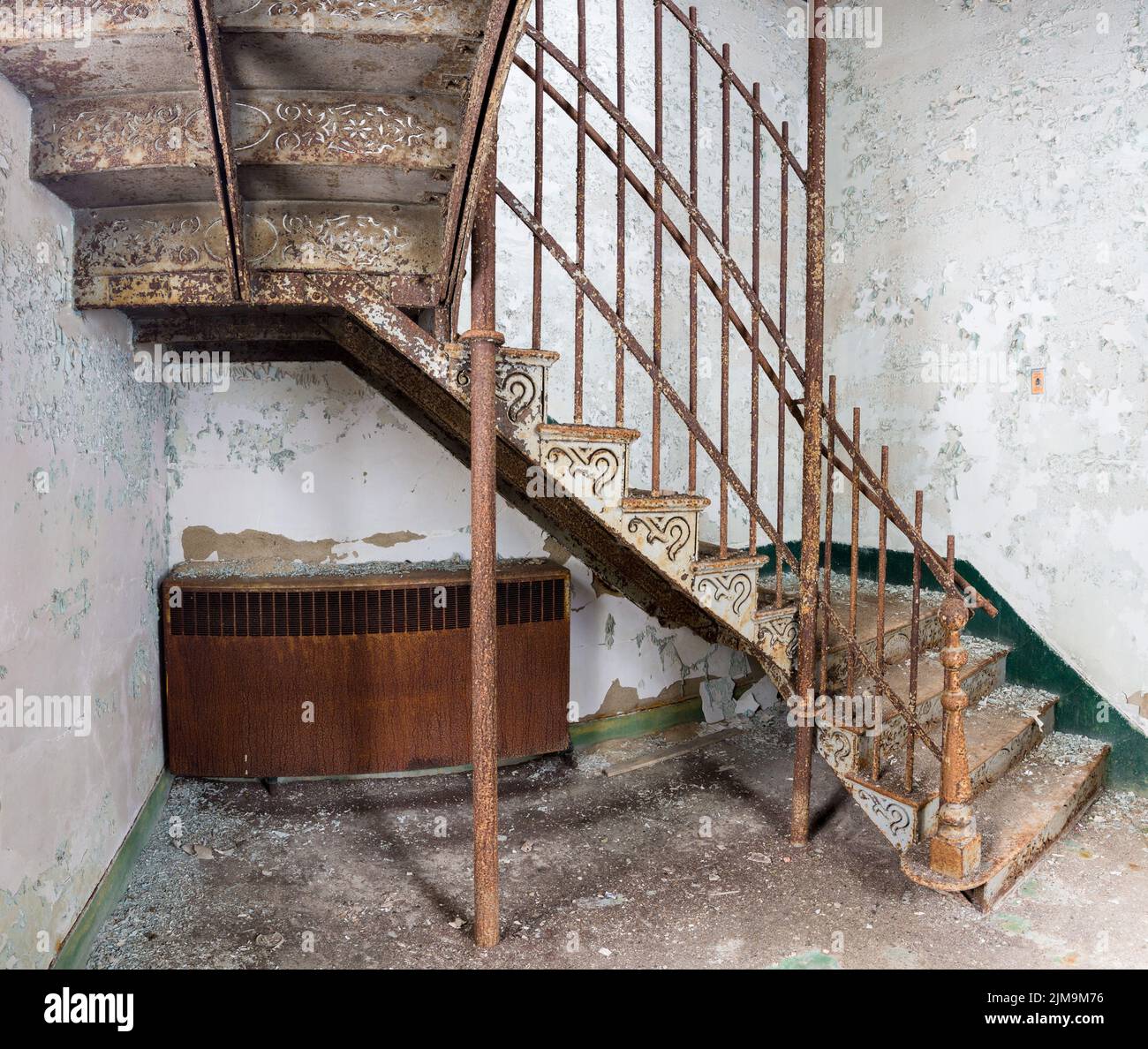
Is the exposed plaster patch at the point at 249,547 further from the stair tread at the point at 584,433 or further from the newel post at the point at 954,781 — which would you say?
the newel post at the point at 954,781

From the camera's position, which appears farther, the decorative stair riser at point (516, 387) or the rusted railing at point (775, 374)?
the rusted railing at point (775, 374)

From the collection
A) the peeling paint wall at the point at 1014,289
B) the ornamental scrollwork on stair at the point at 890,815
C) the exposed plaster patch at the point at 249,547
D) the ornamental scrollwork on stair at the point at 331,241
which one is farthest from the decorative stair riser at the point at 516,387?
the peeling paint wall at the point at 1014,289

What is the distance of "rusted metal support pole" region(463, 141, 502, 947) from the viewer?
2.36 m

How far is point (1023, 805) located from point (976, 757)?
24 centimetres

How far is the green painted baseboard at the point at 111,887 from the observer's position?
2.29m

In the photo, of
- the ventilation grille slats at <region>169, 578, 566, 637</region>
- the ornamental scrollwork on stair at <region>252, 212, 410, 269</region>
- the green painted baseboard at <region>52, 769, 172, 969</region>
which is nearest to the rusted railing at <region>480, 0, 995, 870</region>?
the ornamental scrollwork on stair at <region>252, 212, 410, 269</region>

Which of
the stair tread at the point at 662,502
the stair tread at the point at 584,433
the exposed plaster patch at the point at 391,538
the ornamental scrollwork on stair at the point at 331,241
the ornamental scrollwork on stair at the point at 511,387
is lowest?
the exposed plaster patch at the point at 391,538

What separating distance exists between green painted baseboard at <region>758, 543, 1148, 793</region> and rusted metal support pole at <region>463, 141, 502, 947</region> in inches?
112

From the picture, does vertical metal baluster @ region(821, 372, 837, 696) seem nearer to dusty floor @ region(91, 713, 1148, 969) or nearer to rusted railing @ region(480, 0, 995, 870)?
rusted railing @ region(480, 0, 995, 870)

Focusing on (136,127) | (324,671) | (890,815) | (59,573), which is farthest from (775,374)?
(59,573)

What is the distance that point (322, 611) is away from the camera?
354 cm

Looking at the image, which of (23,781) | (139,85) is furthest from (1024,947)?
(139,85)

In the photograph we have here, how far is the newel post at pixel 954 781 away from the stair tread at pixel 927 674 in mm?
320
